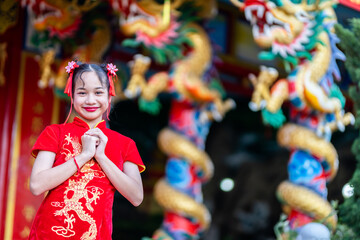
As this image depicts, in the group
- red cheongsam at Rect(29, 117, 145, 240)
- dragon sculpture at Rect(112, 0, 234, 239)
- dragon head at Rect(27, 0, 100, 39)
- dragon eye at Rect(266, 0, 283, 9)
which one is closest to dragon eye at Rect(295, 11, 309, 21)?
dragon eye at Rect(266, 0, 283, 9)

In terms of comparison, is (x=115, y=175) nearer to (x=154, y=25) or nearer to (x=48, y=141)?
(x=48, y=141)

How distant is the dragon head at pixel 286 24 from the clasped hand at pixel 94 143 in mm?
2568

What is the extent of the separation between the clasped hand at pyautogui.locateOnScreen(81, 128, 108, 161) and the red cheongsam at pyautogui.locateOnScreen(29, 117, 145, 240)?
49 mm

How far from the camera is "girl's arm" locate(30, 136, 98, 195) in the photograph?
1.89 m

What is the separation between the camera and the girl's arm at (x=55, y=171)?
6.20ft

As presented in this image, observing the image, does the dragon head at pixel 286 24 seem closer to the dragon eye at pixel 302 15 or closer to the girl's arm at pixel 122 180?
the dragon eye at pixel 302 15

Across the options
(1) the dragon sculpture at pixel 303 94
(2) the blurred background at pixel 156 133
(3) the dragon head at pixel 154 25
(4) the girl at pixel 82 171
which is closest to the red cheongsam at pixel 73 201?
(4) the girl at pixel 82 171

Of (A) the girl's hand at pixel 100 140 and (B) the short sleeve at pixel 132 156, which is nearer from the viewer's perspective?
(A) the girl's hand at pixel 100 140

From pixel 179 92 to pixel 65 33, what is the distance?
3.54ft

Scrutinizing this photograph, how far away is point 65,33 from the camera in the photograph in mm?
5145

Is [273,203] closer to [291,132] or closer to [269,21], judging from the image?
[291,132]

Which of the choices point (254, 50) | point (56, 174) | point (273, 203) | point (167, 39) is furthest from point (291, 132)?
point (273, 203)

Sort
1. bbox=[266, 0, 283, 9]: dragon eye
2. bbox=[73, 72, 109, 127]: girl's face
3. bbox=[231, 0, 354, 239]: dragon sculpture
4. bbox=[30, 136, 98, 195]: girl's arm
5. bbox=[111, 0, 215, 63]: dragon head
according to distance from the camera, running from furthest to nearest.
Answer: bbox=[111, 0, 215, 63]: dragon head, bbox=[231, 0, 354, 239]: dragon sculpture, bbox=[266, 0, 283, 9]: dragon eye, bbox=[73, 72, 109, 127]: girl's face, bbox=[30, 136, 98, 195]: girl's arm

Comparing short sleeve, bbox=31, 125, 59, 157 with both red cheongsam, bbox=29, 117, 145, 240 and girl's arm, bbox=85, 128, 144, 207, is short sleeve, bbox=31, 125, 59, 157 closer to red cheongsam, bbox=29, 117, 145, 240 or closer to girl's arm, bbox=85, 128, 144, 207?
red cheongsam, bbox=29, 117, 145, 240
